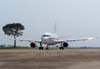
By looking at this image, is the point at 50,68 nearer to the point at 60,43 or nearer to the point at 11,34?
the point at 60,43

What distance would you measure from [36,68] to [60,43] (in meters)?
53.4

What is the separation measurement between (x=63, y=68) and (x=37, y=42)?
2083 inches

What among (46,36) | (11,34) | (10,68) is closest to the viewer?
(10,68)

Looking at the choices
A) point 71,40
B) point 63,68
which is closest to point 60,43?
point 71,40

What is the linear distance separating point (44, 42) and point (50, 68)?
4870 cm

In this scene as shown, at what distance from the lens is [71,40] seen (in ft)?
245

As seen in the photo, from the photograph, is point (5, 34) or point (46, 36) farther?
point (5, 34)

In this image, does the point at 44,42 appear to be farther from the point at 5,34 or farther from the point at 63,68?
the point at 5,34

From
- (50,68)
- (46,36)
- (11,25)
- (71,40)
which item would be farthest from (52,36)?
(11,25)

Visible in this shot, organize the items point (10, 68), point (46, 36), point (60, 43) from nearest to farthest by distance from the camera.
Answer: point (10, 68), point (46, 36), point (60, 43)

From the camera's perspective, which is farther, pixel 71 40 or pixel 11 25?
pixel 11 25

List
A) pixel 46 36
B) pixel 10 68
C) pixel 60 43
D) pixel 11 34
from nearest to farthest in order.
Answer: pixel 10 68
pixel 46 36
pixel 60 43
pixel 11 34

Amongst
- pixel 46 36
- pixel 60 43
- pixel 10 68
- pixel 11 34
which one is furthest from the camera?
pixel 11 34

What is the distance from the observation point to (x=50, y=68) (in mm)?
18312
